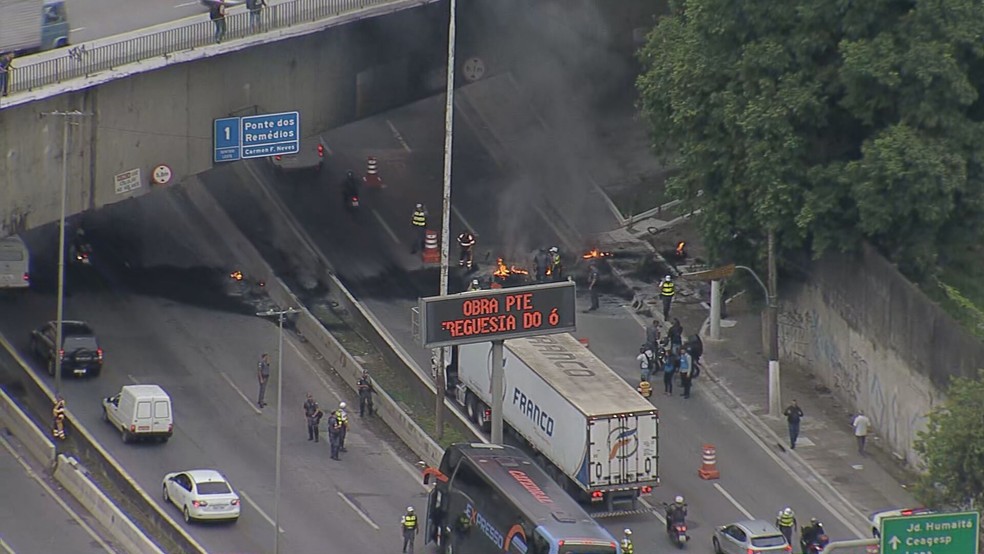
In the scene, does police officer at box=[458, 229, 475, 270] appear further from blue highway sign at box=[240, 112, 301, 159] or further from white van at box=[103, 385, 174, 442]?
white van at box=[103, 385, 174, 442]

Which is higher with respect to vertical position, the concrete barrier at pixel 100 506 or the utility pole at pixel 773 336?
the utility pole at pixel 773 336

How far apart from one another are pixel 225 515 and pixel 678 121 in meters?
20.0

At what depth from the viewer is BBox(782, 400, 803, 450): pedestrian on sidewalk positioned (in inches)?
2414

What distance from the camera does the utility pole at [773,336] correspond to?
63781 millimetres

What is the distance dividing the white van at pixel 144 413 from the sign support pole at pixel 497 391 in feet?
32.7

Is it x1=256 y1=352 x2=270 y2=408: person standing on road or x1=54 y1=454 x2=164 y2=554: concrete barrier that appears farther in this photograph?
x1=256 y1=352 x2=270 y2=408: person standing on road

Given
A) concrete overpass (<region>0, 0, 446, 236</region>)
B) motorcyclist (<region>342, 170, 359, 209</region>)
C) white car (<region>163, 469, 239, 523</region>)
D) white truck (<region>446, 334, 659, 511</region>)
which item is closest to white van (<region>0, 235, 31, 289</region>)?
concrete overpass (<region>0, 0, 446, 236</region>)

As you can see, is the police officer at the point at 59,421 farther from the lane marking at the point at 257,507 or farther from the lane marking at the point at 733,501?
the lane marking at the point at 733,501

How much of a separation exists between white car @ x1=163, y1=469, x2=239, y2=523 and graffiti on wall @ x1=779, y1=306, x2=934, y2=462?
1983 centimetres

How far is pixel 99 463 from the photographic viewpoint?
59438 mm

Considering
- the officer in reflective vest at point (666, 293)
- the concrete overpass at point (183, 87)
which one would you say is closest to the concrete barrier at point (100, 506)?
the concrete overpass at point (183, 87)

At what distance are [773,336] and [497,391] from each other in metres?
10.4

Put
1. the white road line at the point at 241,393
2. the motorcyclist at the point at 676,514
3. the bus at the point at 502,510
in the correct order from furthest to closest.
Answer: the white road line at the point at 241,393 → the motorcyclist at the point at 676,514 → the bus at the point at 502,510

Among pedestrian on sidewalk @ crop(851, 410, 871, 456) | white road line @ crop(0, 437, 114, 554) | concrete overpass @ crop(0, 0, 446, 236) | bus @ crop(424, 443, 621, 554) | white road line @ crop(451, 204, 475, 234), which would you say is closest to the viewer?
bus @ crop(424, 443, 621, 554)
